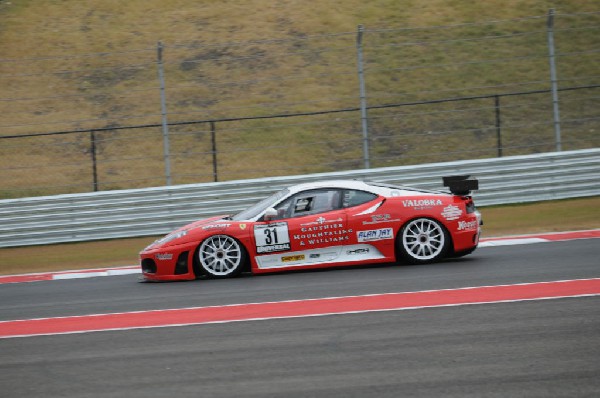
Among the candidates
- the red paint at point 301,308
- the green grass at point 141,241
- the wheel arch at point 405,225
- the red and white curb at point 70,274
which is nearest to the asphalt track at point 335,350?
the red paint at point 301,308

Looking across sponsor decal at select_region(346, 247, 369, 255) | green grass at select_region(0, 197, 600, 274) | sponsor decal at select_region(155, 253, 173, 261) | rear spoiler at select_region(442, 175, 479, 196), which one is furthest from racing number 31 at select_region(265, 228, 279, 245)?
green grass at select_region(0, 197, 600, 274)

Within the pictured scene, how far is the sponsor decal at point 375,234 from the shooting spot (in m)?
11.7

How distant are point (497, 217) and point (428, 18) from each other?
1311cm

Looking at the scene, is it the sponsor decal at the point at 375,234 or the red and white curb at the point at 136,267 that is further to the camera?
the red and white curb at the point at 136,267

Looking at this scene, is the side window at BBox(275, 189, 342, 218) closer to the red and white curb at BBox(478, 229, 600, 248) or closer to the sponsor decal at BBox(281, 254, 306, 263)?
the sponsor decal at BBox(281, 254, 306, 263)

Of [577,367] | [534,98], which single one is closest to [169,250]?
[577,367]

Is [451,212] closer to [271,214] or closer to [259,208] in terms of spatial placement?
[271,214]

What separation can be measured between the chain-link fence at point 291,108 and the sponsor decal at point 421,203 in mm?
9433

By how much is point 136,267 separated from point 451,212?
4.84 m

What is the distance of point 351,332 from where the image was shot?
803cm

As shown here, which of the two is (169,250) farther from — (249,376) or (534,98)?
(534,98)

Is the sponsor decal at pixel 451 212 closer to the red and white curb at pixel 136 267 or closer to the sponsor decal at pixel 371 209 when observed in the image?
the sponsor decal at pixel 371 209

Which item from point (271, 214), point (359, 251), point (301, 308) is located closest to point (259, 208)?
point (271, 214)

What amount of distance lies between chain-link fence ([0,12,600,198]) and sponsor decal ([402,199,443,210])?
9.43 m
